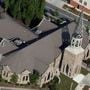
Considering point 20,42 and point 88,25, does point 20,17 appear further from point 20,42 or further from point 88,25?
point 88,25

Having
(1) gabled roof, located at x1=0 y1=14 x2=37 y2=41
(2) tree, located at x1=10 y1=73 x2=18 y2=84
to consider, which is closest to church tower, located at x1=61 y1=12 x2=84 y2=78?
(1) gabled roof, located at x1=0 y1=14 x2=37 y2=41

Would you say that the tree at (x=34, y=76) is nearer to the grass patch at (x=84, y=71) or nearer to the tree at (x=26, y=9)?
the grass patch at (x=84, y=71)

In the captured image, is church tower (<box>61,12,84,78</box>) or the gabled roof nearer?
church tower (<box>61,12,84,78</box>)

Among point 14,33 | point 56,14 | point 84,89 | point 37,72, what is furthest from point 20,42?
point 56,14

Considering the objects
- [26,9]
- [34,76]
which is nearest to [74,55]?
[34,76]

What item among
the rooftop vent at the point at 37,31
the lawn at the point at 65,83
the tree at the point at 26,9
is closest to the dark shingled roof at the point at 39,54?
the lawn at the point at 65,83

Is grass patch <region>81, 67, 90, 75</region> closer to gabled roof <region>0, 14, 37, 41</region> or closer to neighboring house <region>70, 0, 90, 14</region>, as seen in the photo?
gabled roof <region>0, 14, 37, 41</region>
